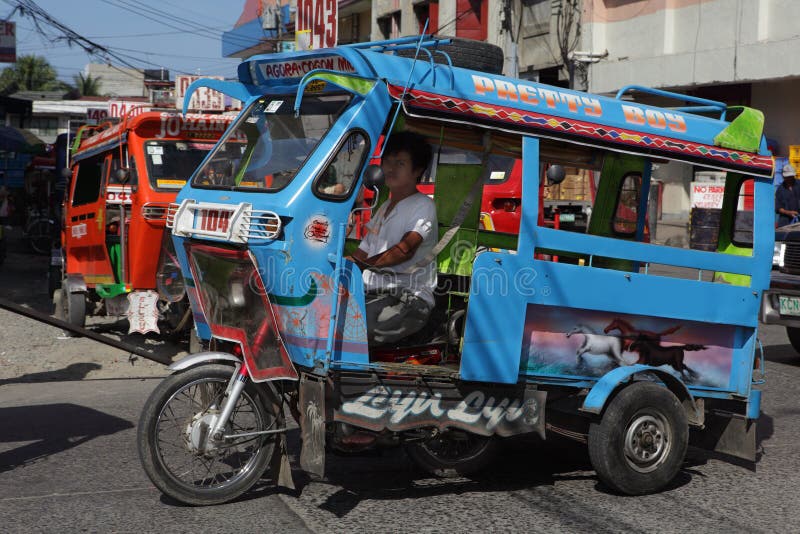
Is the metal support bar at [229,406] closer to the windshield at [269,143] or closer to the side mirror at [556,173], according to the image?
the windshield at [269,143]

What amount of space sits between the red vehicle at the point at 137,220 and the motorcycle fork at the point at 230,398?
543cm

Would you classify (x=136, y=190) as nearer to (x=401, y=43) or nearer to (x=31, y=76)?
(x=401, y=43)

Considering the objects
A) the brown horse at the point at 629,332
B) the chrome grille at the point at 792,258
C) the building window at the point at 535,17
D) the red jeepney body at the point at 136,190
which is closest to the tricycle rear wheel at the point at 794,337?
the chrome grille at the point at 792,258

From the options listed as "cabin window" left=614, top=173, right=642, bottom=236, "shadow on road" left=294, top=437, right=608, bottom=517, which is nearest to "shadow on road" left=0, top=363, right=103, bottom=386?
"shadow on road" left=294, top=437, right=608, bottom=517

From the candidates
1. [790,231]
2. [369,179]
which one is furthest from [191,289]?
[790,231]

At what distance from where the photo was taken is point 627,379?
584 cm

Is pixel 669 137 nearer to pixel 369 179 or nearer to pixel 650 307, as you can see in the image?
pixel 650 307

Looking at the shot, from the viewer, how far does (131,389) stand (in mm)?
8977

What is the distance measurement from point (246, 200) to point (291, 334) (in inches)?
29.4

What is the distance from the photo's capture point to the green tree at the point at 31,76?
84750 mm

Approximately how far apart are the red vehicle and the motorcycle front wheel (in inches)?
210

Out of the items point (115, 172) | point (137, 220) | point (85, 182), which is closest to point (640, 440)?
point (137, 220)

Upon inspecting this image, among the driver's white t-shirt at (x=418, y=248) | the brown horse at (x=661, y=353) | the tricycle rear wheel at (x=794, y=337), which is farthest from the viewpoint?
the tricycle rear wheel at (x=794, y=337)

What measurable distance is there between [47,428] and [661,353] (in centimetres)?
436
